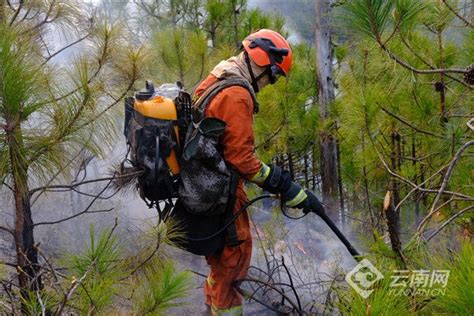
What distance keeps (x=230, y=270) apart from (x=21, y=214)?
1.29m

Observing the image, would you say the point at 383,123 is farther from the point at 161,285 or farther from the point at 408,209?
the point at 161,285

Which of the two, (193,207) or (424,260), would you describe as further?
(193,207)

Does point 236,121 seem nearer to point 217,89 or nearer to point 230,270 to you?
point 217,89

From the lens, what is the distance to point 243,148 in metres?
2.50

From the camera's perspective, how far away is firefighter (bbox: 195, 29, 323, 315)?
249 centimetres

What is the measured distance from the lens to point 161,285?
1799 millimetres

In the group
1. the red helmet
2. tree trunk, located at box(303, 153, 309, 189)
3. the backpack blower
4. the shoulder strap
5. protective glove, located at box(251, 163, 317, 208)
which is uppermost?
the red helmet

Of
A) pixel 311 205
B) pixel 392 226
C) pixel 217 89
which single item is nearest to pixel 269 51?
pixel 217 89

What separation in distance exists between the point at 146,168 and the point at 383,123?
1.84 m

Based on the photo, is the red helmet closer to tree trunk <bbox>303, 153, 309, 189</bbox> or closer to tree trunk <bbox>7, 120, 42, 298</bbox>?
tree trunk <bbox>7, 120, 42, 298</bbox>

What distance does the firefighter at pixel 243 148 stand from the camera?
8.17 feet

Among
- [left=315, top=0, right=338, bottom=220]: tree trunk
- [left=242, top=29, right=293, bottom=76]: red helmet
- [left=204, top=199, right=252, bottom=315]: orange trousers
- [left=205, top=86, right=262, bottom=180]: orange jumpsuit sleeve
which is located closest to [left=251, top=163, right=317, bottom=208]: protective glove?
[left=205, top=86, right=262, bottom=180]: orange jumpsuit sleeve

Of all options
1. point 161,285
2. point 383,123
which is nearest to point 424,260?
point 161,285

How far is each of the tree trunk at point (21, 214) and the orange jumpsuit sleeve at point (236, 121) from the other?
40.8 inches
